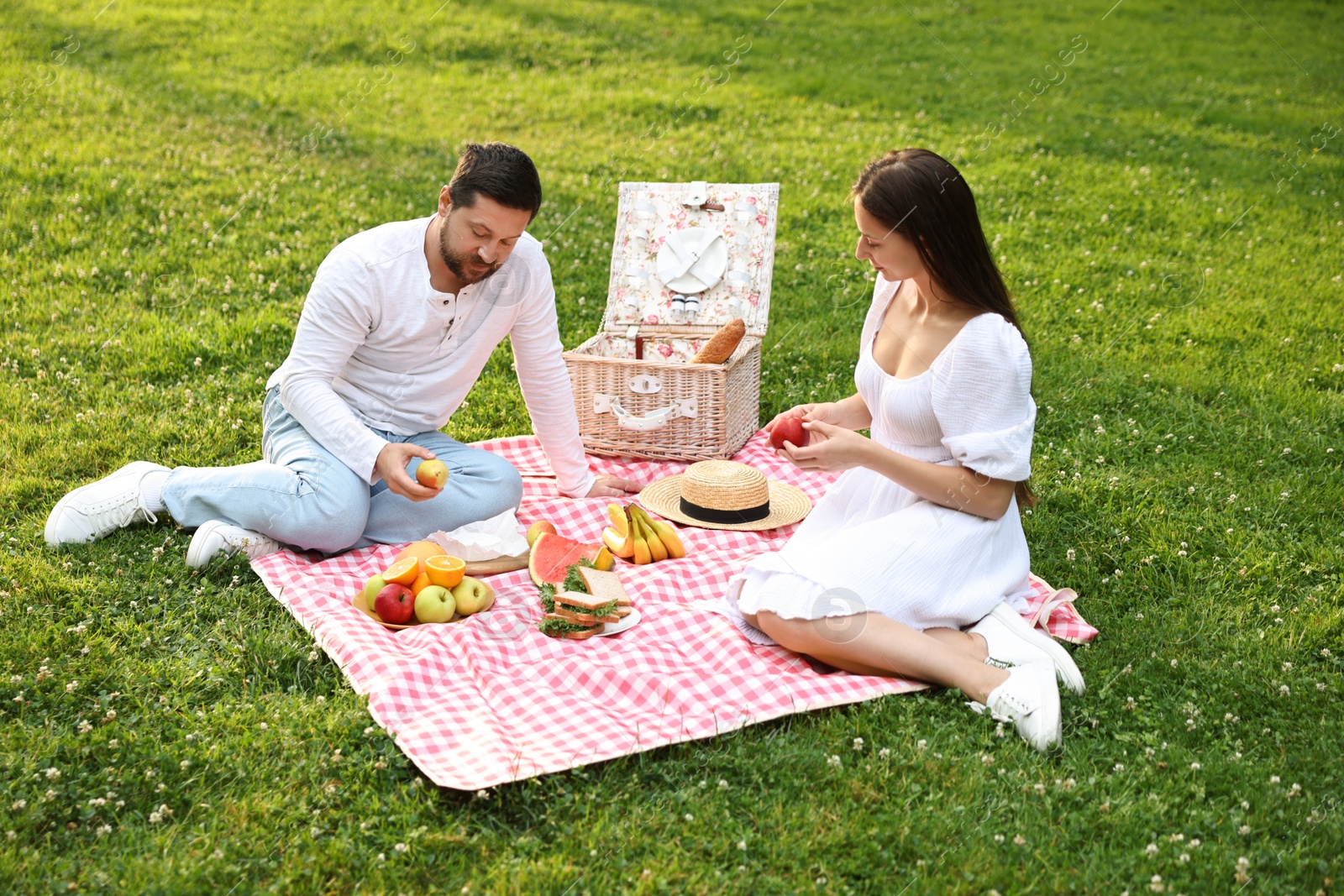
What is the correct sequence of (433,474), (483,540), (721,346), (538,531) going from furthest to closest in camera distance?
(721,346) → (538,531) → (483,540) → (433,474)

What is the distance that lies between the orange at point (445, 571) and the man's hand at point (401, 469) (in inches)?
10.2

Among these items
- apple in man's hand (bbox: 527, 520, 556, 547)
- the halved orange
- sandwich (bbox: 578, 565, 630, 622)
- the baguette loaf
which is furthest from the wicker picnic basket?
the halved orange

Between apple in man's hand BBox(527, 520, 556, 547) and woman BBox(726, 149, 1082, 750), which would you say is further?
apple in man's hand BBox(527, 520, 556, 547)

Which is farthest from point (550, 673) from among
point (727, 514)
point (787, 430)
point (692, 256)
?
point (692, 256)

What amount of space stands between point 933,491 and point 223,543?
2.78 metres

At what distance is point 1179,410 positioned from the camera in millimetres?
6379

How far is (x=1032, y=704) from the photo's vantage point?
3.61 meters

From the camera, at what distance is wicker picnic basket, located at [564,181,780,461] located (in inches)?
241

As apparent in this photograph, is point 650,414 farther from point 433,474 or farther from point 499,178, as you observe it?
point 499,178

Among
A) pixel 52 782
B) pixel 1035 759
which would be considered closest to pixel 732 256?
pixel 1035 759

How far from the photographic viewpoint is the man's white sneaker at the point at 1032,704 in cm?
356

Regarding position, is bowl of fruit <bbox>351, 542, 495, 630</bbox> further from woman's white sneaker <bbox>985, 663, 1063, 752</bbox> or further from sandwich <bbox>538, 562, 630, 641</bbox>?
woman's white sneaker <bbox>985, 663, 1063, 752</bbox>

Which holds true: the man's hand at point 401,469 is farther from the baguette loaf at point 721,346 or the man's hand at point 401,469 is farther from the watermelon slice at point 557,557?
the baguette loaf at point 721,346

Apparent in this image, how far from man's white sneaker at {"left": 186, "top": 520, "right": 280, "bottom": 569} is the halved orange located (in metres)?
0.58
